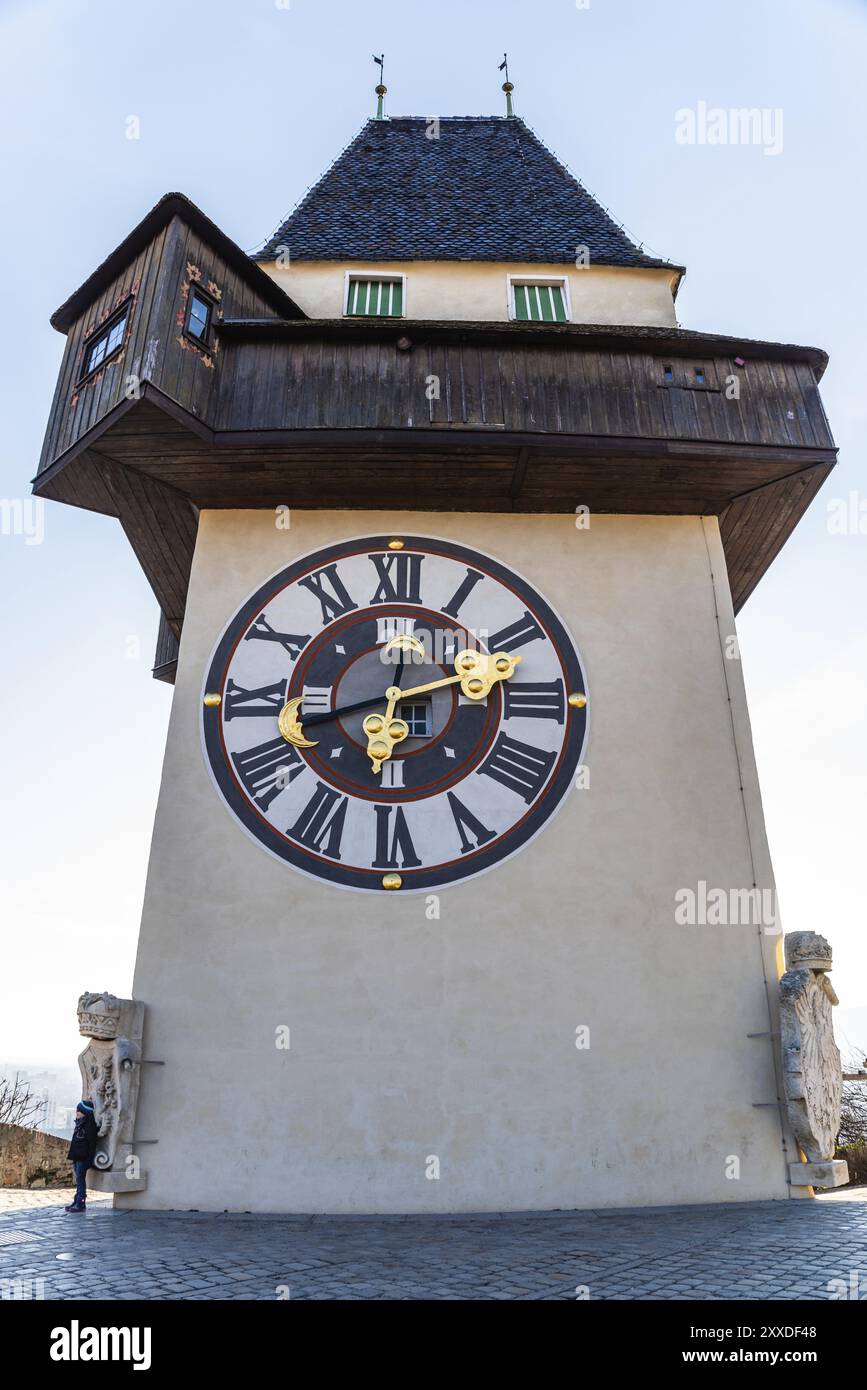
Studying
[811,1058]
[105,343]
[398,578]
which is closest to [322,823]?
[398,578]

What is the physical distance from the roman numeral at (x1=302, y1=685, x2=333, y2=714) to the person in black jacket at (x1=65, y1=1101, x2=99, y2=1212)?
3410 millimetres

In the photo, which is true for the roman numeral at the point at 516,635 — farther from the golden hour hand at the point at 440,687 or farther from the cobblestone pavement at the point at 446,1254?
the cobblestone pavement at the point at 446,1254

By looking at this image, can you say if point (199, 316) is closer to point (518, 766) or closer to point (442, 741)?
point (442, 741)

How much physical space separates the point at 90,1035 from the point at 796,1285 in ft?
16.5

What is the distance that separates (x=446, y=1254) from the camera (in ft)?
19.2

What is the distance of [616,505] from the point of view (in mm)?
9977

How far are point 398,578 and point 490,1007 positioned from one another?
148 inches

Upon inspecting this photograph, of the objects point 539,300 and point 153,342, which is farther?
point 539,300

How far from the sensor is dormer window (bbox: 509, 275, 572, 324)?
1143cm

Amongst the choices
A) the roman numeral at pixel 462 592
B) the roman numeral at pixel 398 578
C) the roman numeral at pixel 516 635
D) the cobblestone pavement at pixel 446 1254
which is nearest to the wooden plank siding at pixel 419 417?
the roman numeral at pixel 398 578

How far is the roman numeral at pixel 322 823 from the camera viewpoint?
853cm

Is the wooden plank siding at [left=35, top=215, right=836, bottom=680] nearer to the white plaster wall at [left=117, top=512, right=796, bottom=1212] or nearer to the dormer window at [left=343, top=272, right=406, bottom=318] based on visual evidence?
the dormer window at [left=343, top=272, right=406, bottom=318]

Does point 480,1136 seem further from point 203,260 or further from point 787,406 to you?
point 203,260
